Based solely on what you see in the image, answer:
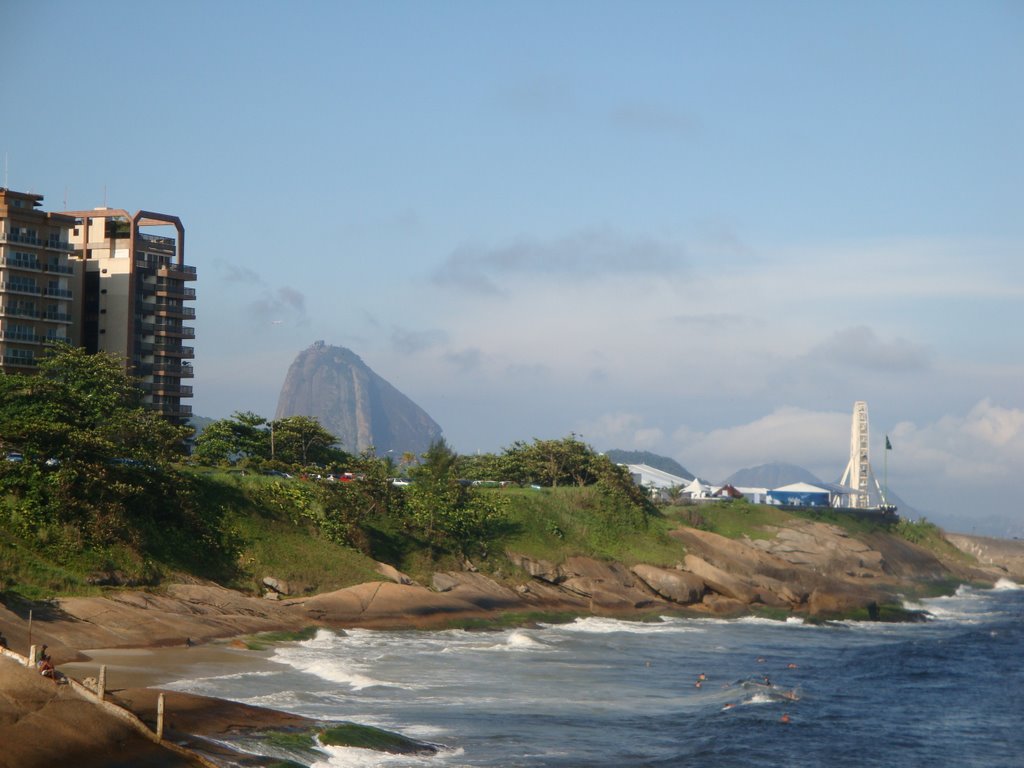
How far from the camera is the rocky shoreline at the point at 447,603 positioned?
81.5 feet

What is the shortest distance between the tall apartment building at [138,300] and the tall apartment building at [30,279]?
738cm

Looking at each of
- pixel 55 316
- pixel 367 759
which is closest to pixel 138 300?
pixel 55 316

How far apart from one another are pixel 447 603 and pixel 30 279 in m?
52.4

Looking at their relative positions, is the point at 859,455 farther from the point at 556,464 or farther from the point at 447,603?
the point at 447,603

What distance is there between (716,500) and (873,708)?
5703cm

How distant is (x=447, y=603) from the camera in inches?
2226

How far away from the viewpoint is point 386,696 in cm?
3581

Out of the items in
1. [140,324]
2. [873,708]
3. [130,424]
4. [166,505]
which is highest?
[140,324]

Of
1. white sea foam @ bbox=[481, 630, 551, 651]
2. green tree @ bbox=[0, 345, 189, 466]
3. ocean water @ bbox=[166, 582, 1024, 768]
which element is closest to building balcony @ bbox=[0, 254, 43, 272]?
green tree @ bbox=[0, 345, 189, 466]

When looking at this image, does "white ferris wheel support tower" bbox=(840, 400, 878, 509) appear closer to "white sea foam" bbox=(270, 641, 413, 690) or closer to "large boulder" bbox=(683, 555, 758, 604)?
"large boulder" bbox=(683, 555, 758, 604)

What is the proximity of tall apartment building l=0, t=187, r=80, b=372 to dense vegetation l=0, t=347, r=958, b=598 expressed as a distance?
15838 millimetres

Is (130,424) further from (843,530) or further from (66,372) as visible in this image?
(843,530)

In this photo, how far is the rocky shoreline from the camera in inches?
978

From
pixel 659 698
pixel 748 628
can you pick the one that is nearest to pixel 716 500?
pixel 748 628
